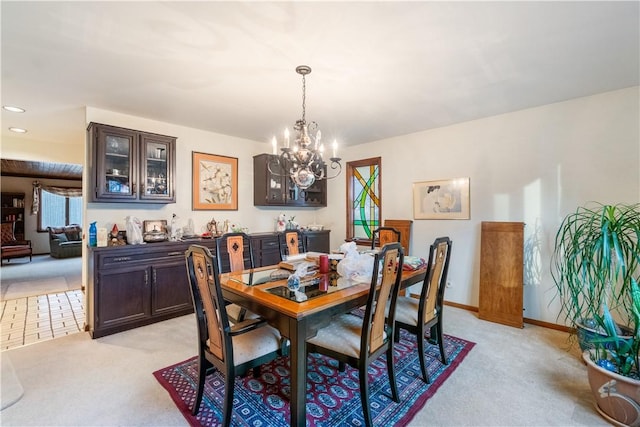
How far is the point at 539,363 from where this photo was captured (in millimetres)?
2455

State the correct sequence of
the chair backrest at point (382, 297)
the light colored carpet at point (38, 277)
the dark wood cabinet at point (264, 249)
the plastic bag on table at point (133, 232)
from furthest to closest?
the light colored carpet at point (38, 277)
the dark wood cabinet at point (264, 249)
the plastic bag on table at point (133, 232)
the chair backrest at point (382, 297)

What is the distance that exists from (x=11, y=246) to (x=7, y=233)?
2.87 feet

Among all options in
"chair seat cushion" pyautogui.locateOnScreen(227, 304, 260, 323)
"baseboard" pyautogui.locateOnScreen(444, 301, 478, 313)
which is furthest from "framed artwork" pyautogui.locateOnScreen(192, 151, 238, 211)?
"baseboard" pyautogui.locateOnScreen(444, 301, 478, 313)

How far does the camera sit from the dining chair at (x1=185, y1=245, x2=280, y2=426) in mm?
1580

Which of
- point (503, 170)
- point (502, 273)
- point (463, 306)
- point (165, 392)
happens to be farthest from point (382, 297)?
point (503, 170)

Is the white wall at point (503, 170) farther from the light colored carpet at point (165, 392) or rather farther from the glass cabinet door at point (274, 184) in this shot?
the light colored carpet at point (165, 392)

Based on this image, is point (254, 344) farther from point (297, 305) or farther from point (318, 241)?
point (318, 241)

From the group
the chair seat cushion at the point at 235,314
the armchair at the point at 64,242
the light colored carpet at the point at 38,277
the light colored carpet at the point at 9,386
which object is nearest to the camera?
the light colored carpet at the point at 9,386

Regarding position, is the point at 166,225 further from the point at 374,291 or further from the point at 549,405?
the point at 549,405

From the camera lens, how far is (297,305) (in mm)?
1620

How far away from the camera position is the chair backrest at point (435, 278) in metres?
2.15

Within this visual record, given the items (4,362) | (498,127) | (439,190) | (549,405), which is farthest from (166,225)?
(498,127)

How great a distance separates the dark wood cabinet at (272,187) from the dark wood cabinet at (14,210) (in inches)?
339

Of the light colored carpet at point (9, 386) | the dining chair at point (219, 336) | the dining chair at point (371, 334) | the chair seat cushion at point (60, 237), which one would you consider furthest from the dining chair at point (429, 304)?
the chair seat cushion at point (60, 237)
